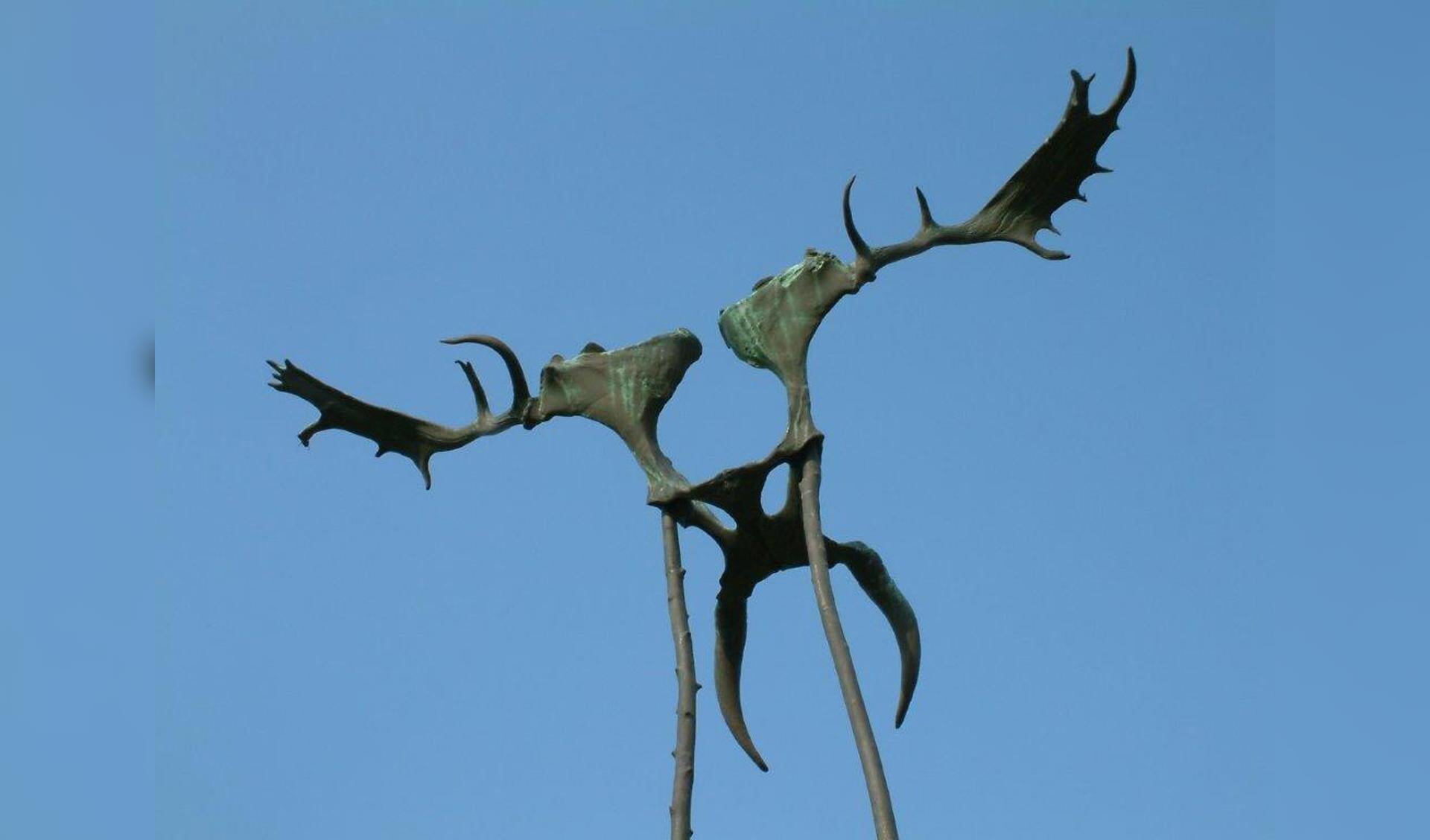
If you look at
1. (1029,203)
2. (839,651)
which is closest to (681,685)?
(839,651)

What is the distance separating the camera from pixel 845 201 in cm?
765

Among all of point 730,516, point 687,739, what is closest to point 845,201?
point 730,516

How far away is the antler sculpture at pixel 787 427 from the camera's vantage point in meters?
7.63

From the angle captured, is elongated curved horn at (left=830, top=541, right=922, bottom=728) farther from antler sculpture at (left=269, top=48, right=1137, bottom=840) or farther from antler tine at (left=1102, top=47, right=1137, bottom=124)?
antler tine at (left=1102, top=47, right=1137, bottom=124)

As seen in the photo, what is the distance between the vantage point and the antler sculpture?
7629 millimetres

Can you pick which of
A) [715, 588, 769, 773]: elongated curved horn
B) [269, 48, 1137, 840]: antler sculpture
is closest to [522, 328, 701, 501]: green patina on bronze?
[269, 48, 1137, 840]: antler sculpture

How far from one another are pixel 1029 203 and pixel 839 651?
147cm

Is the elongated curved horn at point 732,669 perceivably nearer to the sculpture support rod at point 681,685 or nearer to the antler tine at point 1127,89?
the sculpture support rod at point 681,685

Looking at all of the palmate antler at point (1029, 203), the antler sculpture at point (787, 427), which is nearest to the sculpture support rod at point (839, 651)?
the antler sculpture at point (787, 427)

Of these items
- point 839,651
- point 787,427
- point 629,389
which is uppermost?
point 629,389

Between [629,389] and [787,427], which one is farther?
[629,389]

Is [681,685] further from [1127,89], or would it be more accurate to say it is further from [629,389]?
[1127,89]

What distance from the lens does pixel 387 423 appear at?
8.45 m

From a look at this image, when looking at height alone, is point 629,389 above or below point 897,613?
above
